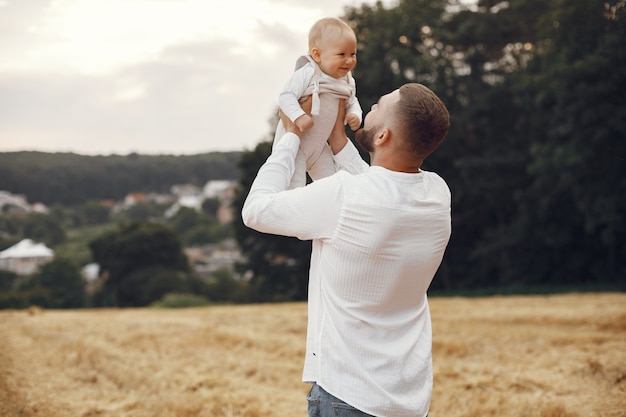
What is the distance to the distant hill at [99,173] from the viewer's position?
31.6ft

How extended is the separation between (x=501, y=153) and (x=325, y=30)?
2245cm

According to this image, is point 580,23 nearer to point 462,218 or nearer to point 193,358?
point 462,218

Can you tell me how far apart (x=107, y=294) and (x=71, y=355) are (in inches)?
697

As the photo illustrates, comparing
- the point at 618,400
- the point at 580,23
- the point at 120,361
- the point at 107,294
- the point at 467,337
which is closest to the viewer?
the point at 618,400

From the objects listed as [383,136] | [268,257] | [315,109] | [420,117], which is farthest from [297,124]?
Answer: [268,257]

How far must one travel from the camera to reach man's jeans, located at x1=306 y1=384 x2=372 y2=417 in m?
2.30

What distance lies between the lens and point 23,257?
1253 cm

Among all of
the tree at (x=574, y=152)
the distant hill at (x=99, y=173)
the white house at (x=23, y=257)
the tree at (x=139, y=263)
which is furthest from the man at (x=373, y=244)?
the tree at (x=139, y=263)

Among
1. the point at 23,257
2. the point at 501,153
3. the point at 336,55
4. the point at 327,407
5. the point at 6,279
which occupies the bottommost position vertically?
the point at 6,279

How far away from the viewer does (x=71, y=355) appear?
22.1 feet

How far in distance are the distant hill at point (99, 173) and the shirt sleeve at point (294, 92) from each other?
20.1 ft

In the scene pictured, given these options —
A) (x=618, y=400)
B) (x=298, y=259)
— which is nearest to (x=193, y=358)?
(x=618, y=400)

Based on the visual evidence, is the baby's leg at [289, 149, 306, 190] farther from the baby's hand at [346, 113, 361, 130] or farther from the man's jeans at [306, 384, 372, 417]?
the man's jeans at [306, 384, 372, 417]

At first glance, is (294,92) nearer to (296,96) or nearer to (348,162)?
(296,96)
